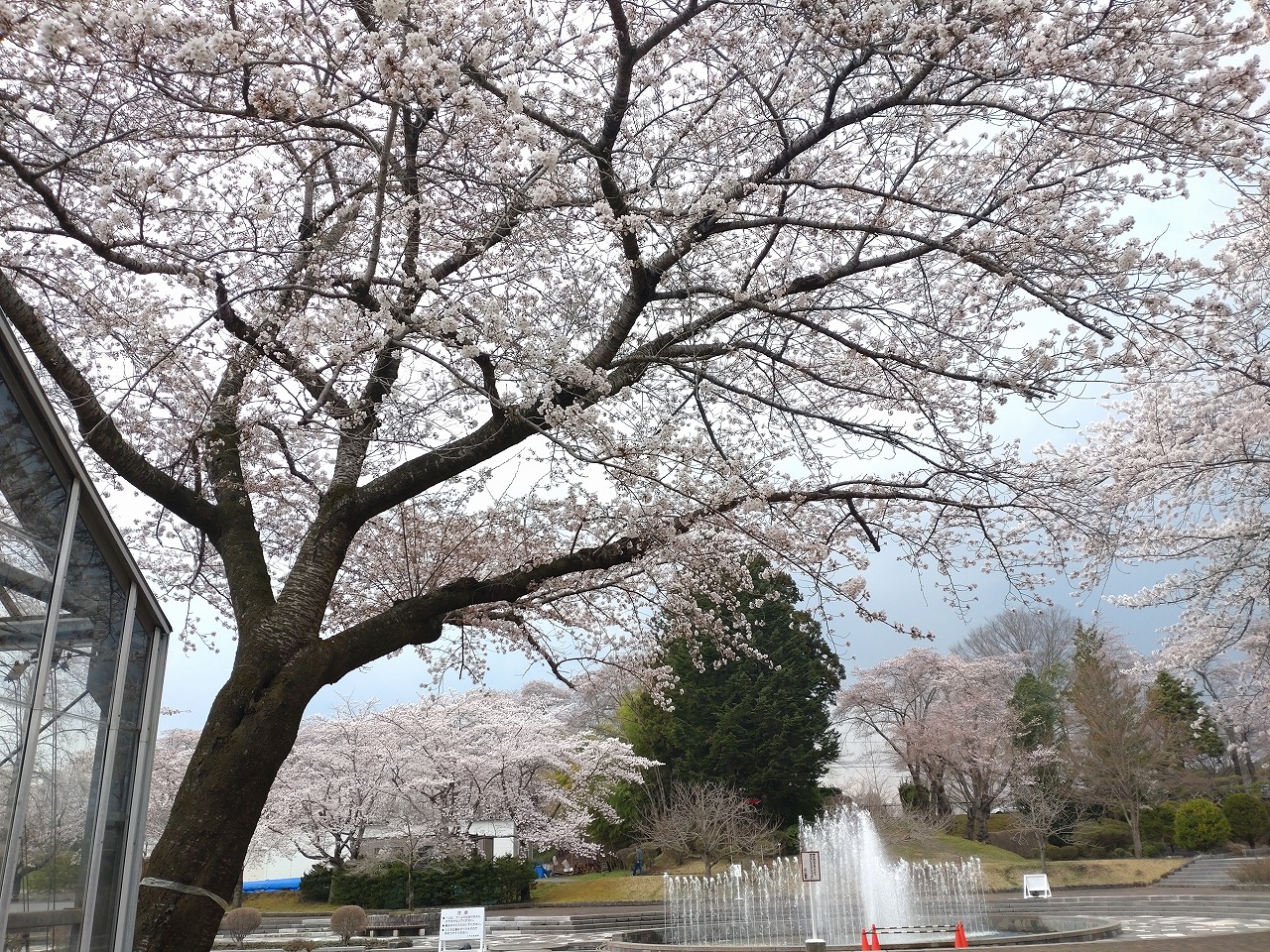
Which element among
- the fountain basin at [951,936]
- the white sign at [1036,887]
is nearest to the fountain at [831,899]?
the fountain basin at [951,936]

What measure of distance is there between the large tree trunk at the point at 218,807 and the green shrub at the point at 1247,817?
28389mm

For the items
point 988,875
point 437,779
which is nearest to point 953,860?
point 988,875

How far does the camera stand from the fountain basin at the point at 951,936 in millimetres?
12797

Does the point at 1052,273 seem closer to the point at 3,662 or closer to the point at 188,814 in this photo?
the point at 3,662

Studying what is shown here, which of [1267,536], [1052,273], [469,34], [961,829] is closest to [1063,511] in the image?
[1052,273]

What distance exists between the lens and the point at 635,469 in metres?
4.65

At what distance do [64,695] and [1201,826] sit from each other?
29034 millimetres

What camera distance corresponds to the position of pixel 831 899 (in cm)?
1886

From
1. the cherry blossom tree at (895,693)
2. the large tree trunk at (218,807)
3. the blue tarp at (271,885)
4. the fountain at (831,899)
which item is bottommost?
the blue tarp at (271,885)

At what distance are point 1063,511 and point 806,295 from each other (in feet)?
7.33

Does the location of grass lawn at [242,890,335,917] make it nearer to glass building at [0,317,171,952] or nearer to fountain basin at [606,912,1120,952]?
fountain basin at [606,912,1120,952]

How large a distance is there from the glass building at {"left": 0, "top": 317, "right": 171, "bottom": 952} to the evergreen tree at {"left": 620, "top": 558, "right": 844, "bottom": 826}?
21.2 m

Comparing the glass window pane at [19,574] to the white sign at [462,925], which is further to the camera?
the white sign at [462,925]

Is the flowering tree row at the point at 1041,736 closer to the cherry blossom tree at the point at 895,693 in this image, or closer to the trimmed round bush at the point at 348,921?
the cherry blossom tree at the point at 895,693
